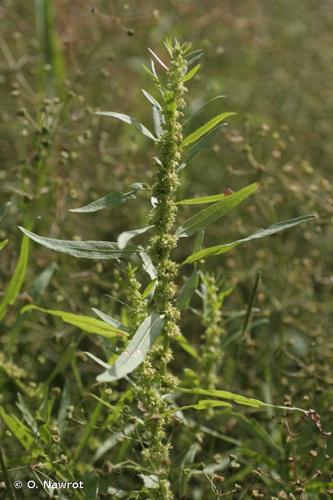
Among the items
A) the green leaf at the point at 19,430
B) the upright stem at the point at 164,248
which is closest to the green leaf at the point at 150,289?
the upright stem at the point at 164,248

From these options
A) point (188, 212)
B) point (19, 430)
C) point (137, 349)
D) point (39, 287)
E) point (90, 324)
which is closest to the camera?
point (137, 349)

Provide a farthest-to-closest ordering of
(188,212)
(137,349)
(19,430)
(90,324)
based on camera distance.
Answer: (188,212) < (19,430) < (90,324) < (137,349)

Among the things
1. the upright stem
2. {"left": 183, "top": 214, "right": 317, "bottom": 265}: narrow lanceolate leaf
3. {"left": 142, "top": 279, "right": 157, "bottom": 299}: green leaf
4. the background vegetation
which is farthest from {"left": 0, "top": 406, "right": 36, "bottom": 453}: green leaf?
{"left": 183, "top": 214, "right": 317, "bottom": 265}: narrow lanceolate leaf

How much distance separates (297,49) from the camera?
368cm

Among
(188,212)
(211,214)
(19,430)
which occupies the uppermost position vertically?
(211,214)

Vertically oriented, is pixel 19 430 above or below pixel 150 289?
below

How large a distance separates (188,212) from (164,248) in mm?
1085

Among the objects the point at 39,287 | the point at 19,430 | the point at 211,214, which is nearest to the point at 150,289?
the point at 211,214

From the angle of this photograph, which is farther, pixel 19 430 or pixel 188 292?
pixel 19 430

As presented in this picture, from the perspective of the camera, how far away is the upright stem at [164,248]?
1260 millimetres

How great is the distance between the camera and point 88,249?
49.7 inches

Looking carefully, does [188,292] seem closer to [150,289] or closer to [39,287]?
[150,289]

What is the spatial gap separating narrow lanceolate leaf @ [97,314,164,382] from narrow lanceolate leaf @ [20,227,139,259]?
0.44 ft

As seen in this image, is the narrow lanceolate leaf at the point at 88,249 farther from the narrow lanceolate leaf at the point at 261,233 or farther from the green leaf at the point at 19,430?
the green leaf at the point at 19,430
